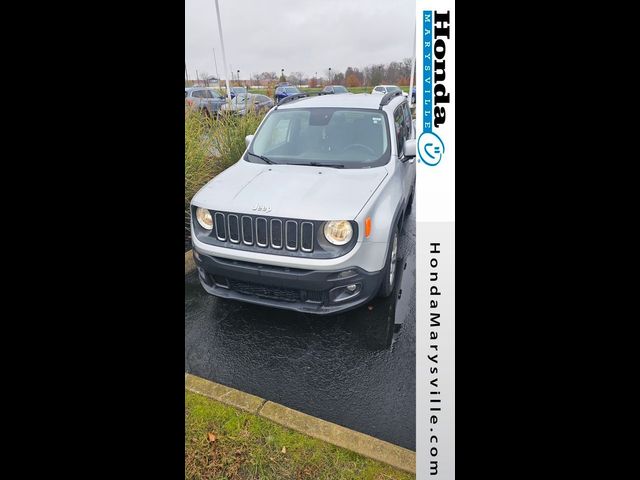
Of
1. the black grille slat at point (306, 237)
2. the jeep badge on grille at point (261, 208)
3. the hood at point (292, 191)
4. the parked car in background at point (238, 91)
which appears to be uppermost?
the parked car in background at point (238, 91)

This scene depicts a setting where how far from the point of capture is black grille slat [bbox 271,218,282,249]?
2.28 meters

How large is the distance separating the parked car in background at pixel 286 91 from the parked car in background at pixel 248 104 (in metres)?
0.10

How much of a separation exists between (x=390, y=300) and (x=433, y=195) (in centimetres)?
145

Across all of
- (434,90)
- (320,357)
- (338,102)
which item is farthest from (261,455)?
(338,102)

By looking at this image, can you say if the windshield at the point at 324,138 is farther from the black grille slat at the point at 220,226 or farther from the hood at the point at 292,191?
the black grille slat at the point at 220,226

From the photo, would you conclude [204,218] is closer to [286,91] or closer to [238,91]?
[238,91]

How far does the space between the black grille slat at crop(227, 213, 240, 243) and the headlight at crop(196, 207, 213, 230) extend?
0.57 feet

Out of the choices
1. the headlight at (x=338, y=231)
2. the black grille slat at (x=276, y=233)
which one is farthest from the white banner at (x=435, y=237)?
the black grille slat at (x=276, y=233)

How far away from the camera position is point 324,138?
10.0 feet

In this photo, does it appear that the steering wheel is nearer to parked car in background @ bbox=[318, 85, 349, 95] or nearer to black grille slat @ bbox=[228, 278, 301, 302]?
parked car in background @ bbox=[318, 85, 349, 95]

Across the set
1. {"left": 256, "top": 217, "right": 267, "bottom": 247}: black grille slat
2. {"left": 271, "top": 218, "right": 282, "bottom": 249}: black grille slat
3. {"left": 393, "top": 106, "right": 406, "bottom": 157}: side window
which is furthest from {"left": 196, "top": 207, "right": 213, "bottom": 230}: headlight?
{"left": 393, "top": 106, "right": 406, "bottom": 157}: side window

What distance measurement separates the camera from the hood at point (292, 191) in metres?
2.28
